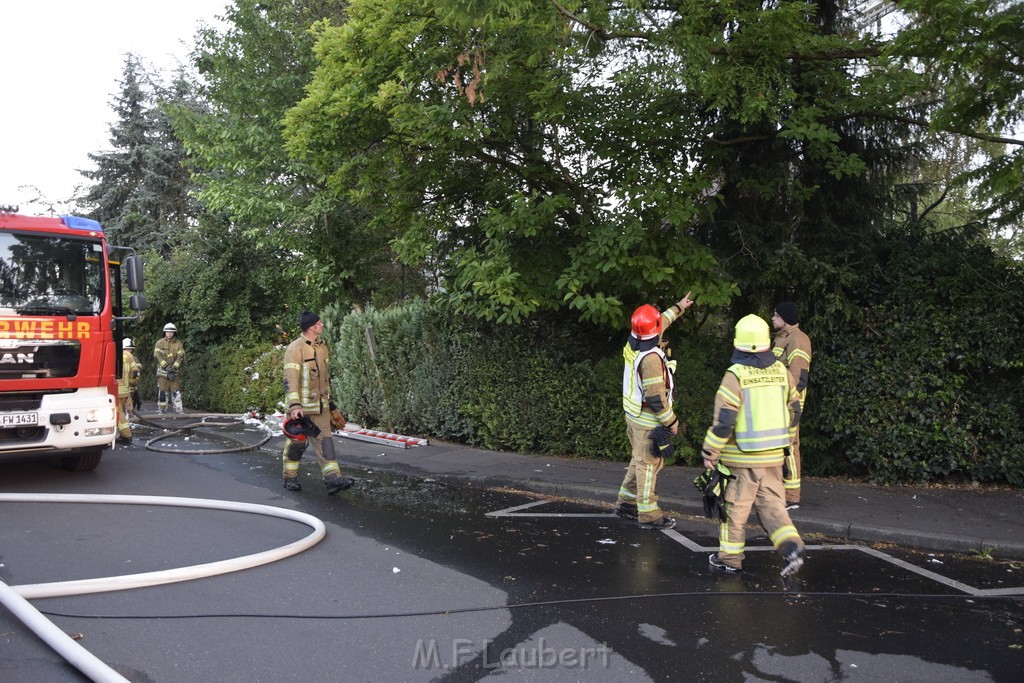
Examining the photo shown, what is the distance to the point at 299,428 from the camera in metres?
8.16

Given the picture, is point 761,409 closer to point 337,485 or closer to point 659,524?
point 659,524

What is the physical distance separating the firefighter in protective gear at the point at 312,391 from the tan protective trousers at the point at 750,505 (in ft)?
14.1

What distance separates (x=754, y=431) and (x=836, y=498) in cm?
310

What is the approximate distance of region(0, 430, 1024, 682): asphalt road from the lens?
4066 millimetres

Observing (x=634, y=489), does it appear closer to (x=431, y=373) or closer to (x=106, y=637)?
(x=106, y=637)

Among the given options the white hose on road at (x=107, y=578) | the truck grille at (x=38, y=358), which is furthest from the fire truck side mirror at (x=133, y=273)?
the white hose on road at (x=107, y=578)

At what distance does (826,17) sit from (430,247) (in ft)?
18.5

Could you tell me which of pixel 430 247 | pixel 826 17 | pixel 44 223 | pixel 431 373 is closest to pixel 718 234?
pixel 826 17

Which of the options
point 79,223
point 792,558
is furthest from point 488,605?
point 79,223

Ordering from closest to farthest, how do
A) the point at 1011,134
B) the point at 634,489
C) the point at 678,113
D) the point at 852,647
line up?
the point at 852,647 < the point at 634,489 < the point at 1011,134 < the point at 678,113

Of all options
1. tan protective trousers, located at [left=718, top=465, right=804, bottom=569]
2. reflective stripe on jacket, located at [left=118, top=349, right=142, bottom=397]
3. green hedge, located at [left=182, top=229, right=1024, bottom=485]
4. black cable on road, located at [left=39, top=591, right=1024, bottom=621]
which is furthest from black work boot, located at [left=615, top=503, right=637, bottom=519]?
reflective stripe on jacket, located at [left=118, top=349, right=142, bottom=397]

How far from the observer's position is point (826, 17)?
9773 millimetres

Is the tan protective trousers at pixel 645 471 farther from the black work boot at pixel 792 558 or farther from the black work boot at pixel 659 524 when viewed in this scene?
the black work boot at pixel 792 558

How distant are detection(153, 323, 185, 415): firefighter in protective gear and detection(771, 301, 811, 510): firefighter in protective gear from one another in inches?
573
